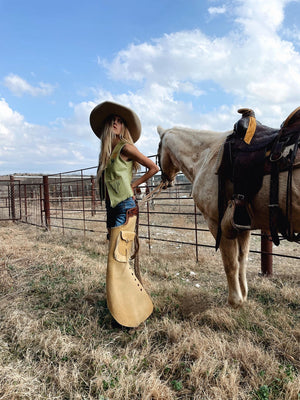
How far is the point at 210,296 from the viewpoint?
283 cm

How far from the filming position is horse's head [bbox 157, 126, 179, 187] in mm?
3011

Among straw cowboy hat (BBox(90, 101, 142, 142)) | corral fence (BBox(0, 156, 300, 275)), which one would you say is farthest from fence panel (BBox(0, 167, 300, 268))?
straw cowboy hat (BBox(90, 101, 142, 142))

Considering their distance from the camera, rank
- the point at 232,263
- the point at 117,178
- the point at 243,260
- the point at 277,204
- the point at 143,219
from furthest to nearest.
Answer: the point at 143,219 → the point at 243,260 → the point at 232,263 → the point at 117,178 → the point at 277,204

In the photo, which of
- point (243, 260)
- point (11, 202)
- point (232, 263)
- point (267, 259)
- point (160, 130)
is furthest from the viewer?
point (11, 202)

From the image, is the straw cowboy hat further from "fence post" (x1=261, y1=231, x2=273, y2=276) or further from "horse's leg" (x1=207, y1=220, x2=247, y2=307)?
"fence post" (x1=261, y1=231, x2=273, y2=276)

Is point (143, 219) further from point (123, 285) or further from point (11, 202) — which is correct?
point (123, 285)

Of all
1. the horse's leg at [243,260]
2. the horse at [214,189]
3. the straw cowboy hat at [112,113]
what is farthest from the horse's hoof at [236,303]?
the straw cowboy hat at [112,113]

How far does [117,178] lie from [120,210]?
28cm

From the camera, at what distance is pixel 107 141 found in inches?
→ 85.8

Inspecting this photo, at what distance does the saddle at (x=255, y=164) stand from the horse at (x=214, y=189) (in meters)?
0.05

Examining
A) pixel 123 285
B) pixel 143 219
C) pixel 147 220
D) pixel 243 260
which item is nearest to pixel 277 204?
pixel 243 260

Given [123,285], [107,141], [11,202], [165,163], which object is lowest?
[123,285]

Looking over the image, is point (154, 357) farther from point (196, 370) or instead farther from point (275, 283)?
point (275, 283)

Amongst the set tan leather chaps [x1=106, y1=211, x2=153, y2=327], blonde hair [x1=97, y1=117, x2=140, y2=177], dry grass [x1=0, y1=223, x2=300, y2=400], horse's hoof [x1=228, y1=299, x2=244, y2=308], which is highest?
blonde hair [x1=97, y1=117, x2=140, y2=177]
